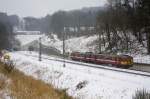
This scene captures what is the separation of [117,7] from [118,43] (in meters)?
9.48

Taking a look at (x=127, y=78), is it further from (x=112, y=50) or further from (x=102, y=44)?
(x=102, y=44)

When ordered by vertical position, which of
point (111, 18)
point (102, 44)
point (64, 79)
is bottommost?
point (64, 79)

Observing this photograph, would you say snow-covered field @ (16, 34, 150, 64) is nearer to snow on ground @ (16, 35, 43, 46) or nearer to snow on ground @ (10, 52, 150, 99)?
snow on ground @ (16, 35, 43, 46)

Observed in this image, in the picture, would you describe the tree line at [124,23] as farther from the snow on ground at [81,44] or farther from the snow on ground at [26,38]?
the snow on ground at [26,38]

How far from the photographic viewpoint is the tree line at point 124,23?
56812mm

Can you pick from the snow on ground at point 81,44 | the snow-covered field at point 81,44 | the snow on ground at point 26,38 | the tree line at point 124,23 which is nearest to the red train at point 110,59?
the snow-covered field at point 81,44

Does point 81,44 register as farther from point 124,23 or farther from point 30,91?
point 30,91

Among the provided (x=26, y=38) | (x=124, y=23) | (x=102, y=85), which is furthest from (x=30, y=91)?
(x=26, y=38)

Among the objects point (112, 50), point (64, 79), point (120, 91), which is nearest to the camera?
point (120, 91)

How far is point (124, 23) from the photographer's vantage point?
211ft

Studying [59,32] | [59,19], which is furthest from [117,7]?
[59,19]

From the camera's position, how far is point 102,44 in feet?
251

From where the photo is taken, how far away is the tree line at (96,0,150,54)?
2237 inches

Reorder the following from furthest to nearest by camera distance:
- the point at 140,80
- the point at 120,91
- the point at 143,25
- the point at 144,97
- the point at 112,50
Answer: the point at 112,50 < the point at 143,25 < the point at 140,80 < the point at 120,91 < the point at 144,97
